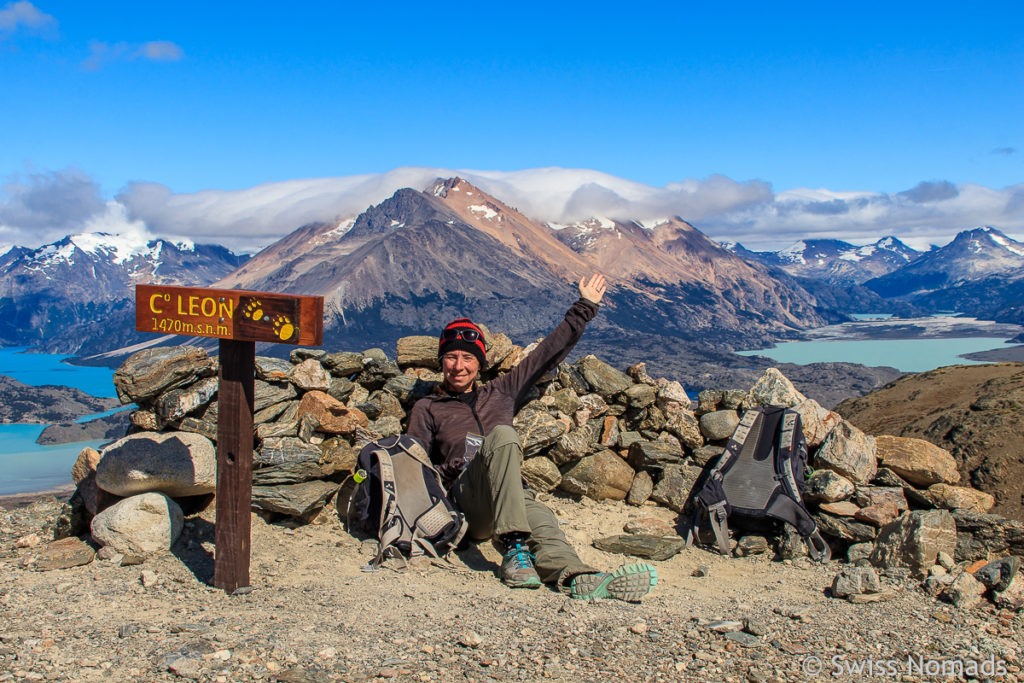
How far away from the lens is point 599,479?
8352mm

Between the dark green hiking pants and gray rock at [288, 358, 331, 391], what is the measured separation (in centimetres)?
357

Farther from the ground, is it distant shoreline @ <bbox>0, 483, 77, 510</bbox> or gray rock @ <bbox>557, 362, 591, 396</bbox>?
gray rock @ <bbox>557, 362, 591, 396</bbox>

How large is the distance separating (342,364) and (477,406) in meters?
3.32

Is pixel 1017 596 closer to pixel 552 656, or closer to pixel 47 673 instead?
pixel 552 656

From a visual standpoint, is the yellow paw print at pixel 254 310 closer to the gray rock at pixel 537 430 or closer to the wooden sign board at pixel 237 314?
the wooden sign board at pixel 237 314

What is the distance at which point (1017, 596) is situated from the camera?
5219mm

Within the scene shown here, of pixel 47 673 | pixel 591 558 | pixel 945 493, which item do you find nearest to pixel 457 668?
pixel 47 673

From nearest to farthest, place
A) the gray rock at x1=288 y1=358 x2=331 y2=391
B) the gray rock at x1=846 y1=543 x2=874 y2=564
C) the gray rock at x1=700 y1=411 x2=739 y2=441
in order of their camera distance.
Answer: the gray rock at x1=846 y1=543 x2=874 y2=564
the gray rock at x1=700 y1=411 x2=739 y2=441
the gray rock at x1=288 y1=358 x2=331 y2=391

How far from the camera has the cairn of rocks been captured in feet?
20.8

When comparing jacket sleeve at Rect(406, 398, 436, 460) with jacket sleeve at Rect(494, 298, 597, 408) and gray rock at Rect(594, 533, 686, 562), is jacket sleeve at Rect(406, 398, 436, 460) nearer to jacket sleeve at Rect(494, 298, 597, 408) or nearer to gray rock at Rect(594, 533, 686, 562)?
jacket sleeve at Rect(494, 298, 597, 408)

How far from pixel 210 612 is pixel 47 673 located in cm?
109

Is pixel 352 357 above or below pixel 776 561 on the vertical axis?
above

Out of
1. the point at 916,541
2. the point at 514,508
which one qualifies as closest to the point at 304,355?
the point at 514,508

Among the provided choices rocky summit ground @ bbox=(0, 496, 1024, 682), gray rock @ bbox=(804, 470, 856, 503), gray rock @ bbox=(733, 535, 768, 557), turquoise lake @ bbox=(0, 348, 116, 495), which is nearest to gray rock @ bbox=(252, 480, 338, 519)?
rocky summit ground @ bbox=(0, 496, 1024, 682)
